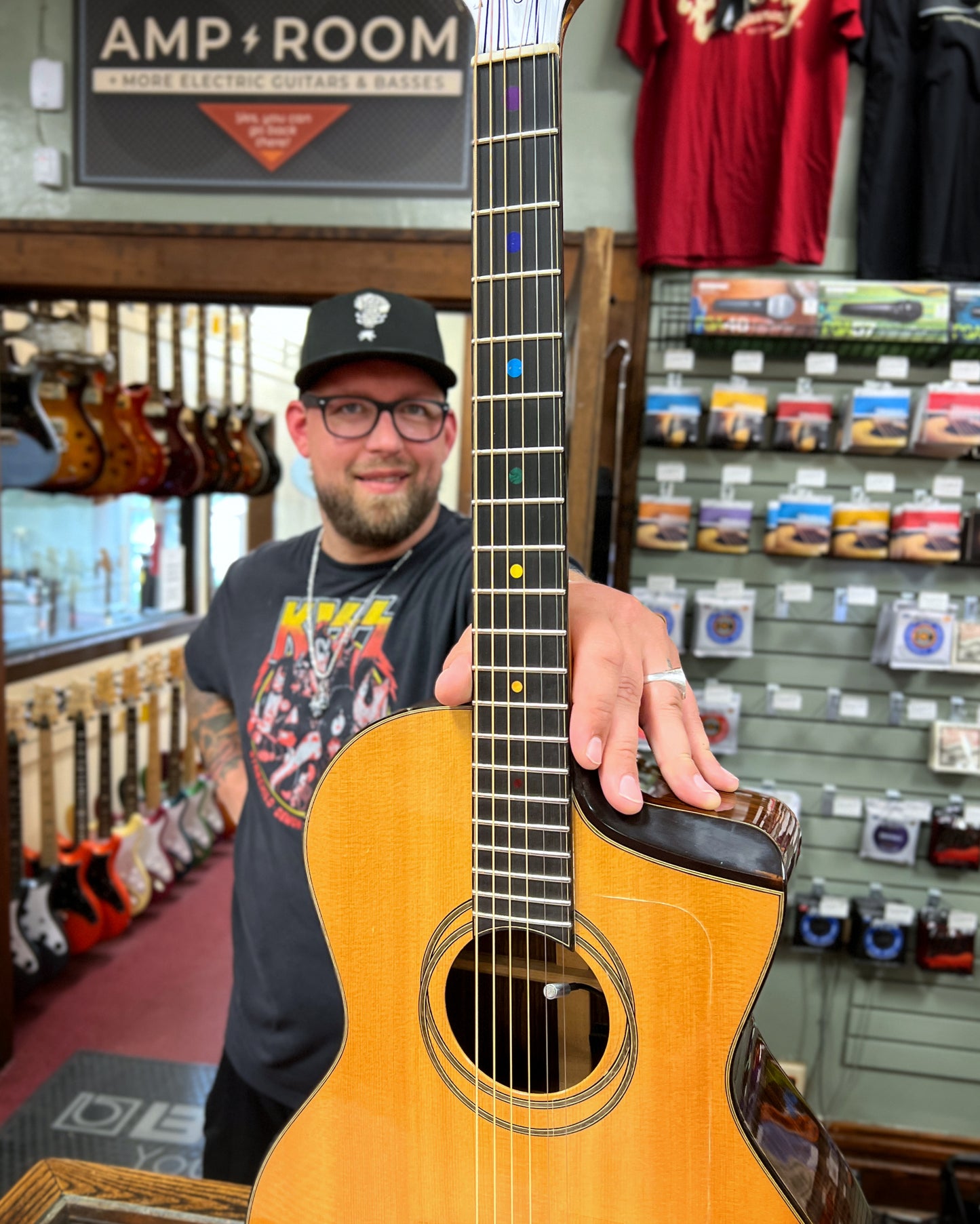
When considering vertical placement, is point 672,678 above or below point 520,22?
below

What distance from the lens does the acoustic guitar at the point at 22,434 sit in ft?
10.3

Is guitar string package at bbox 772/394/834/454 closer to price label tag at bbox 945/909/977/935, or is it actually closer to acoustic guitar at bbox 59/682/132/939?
price label tag at bbox 945/909/977/935

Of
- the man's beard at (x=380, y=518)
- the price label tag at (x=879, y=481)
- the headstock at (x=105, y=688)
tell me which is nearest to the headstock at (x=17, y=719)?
the headstock at (x=105, y=688)

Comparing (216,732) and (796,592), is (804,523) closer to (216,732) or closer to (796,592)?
(796,592)

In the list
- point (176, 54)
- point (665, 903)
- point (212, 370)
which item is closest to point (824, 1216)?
point (665, 903)

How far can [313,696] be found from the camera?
1.38 m

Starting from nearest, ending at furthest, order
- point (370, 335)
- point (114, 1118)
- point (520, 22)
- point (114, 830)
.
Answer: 1. point (520, 22)
2. point (370, 335)
3. point (114, 1118)
4. point (114, 830)

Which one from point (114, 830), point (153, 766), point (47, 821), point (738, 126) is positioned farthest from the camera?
point (153, 766)

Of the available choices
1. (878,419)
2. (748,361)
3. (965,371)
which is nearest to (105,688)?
(748,361)

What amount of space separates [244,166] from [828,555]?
198 cm

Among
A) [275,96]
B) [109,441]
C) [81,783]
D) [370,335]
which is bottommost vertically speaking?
[81,783]

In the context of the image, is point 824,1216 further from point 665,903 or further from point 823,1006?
point 823,1006

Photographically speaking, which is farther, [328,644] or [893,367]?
[893,367]

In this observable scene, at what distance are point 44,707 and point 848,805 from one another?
313 centimetres
